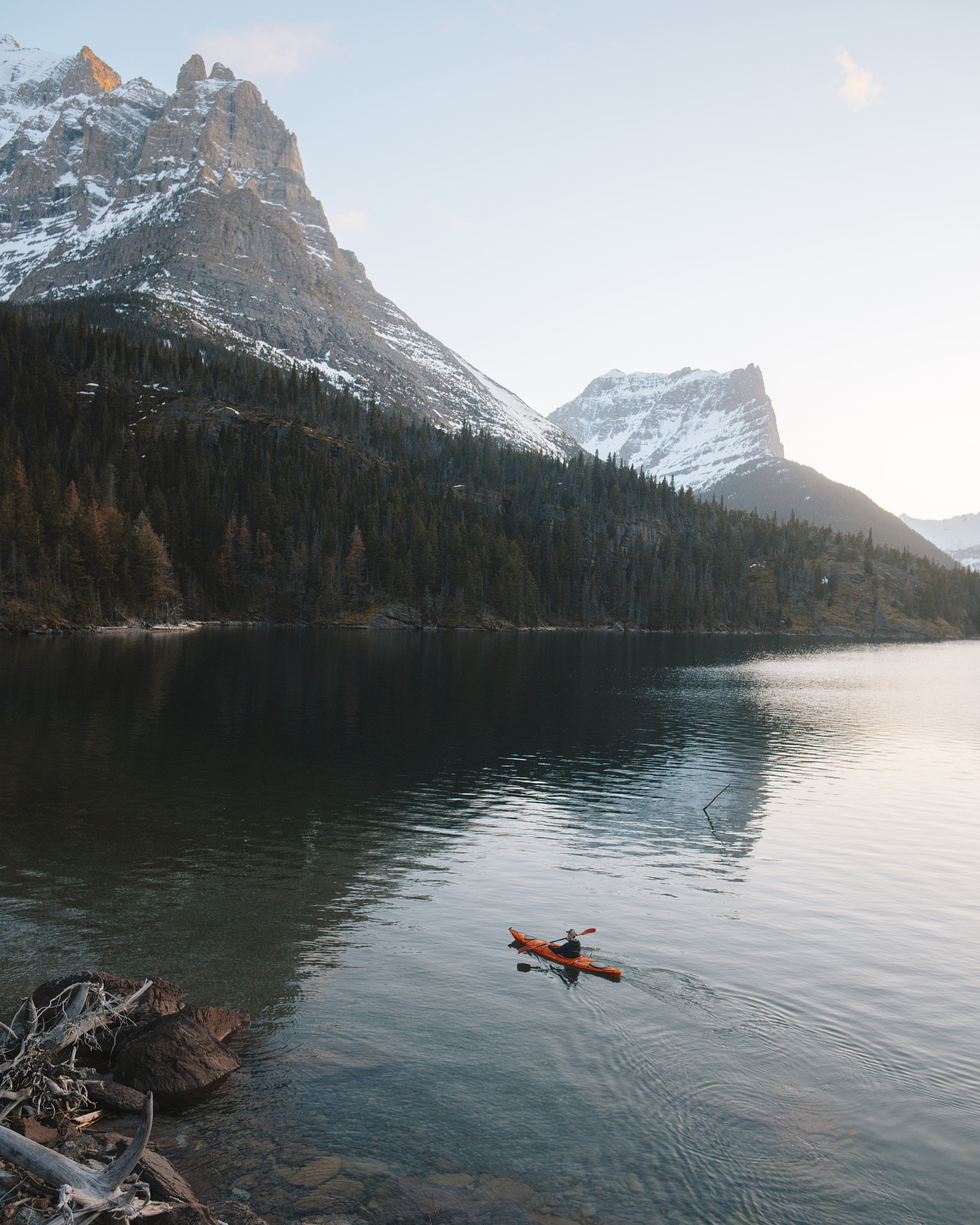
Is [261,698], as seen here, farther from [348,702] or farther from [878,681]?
[878,681]

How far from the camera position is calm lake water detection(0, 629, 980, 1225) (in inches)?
528

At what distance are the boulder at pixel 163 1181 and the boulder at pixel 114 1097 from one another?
3.07 metres

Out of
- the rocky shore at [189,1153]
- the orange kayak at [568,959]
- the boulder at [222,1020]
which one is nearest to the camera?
the rocky shore at [189,1153]

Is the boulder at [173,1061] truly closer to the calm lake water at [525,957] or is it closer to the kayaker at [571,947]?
the calm lake water at [525,957]

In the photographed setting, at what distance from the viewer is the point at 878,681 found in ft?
367

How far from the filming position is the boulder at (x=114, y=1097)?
538 inches

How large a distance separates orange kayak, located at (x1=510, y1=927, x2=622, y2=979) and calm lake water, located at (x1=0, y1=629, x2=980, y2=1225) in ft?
1.27

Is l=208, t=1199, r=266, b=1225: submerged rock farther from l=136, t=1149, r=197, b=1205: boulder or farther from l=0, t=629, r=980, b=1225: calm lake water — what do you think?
l=0, t=629, r=980, b=1225: calm lake water

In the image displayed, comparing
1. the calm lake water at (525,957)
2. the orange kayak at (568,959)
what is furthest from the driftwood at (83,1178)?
the orange kayak at (568,959)

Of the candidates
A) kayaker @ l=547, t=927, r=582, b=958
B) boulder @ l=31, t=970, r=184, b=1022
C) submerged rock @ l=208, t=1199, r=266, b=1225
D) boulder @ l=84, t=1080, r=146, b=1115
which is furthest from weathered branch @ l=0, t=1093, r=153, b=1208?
kayaker @ l=547, t=927, r=582, b=958

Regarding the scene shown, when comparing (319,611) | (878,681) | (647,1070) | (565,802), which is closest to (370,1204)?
(647,1070)

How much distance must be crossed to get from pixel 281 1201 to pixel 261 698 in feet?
196

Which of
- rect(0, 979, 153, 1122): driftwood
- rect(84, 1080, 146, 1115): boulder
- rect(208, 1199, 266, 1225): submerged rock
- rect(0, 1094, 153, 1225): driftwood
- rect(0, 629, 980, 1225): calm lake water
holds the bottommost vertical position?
rect(0, 629, 980, 1225): calm lake water

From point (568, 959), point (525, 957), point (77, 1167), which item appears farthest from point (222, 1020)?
point (568, 959)
